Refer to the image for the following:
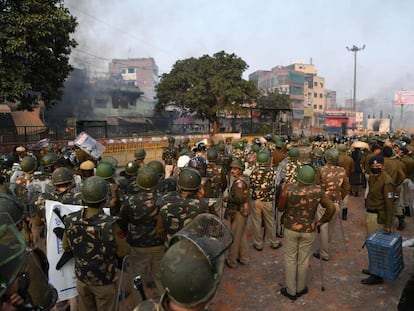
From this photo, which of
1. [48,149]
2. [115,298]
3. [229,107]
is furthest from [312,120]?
[115,298]

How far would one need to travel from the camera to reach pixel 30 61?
14.4 meters

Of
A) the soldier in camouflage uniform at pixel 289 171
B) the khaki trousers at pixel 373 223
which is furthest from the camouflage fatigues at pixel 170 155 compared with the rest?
the khaki trousers at pixel 373 223

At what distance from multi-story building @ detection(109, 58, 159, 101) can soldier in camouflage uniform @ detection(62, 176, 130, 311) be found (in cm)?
9636

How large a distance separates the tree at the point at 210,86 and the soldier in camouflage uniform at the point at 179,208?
26975 millimetres

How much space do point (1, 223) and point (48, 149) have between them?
8226 millimetres

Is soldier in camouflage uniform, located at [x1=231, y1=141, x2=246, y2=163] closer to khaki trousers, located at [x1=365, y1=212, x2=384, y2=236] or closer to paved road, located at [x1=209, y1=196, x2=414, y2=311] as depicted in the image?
paved road, located at [x1=209, y1=196, x2=414, y2=311]

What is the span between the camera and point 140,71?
102 m

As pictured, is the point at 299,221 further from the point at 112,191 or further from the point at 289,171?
the point at 289,171

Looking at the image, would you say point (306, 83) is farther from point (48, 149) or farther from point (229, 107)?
point (48, 149)

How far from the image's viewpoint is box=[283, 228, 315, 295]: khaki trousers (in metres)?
4.87

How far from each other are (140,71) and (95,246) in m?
104

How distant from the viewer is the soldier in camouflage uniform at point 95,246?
3350mm

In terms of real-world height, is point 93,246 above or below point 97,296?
above

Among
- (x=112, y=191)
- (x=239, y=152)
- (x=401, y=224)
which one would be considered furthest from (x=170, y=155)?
(x=401, y=224)
